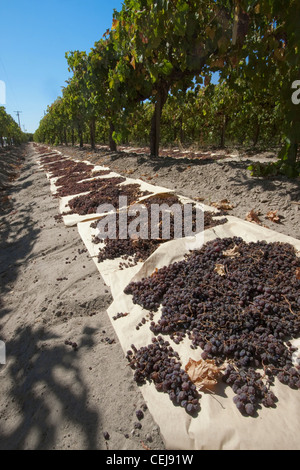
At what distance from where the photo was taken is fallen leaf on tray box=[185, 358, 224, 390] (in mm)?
1839

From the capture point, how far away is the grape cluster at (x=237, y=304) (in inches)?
76.7

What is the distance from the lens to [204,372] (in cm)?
189

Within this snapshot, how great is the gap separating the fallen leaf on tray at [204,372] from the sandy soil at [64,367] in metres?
0.41

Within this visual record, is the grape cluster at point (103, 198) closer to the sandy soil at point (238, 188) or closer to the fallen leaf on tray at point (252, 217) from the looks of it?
the sandy soil at point (238, 188)

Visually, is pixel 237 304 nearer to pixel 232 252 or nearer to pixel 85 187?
pixel 232 252

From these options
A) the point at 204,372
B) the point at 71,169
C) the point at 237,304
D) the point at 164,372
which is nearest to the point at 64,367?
the point at 164,372

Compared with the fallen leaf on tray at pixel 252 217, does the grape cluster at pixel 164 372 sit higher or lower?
lower

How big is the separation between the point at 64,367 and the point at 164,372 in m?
0.91

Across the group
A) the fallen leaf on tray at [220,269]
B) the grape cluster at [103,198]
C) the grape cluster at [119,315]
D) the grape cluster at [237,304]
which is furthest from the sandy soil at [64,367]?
the grape cluster at [103,198]

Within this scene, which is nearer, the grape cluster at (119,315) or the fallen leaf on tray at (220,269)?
the grape cluster at (119,315)

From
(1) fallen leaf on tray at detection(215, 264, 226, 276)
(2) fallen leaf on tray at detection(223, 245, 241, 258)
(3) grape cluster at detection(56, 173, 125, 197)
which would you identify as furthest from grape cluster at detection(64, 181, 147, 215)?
(1) fallen leaf on tray at detection(215, 264, 226, 276)

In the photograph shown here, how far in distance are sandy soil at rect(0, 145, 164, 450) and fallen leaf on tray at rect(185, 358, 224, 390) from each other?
0.41 meters

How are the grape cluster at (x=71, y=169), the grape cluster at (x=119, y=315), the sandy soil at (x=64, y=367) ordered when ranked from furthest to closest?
the grape cluster at (x=71, y=169)
the grape cluster at (x=119, y=315)
the sandy soil at (x=64, y=367)

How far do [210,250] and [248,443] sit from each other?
2.01m
